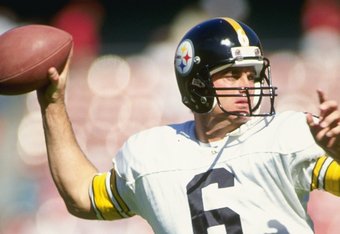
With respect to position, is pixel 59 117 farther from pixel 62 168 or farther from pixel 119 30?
pixel 119 30

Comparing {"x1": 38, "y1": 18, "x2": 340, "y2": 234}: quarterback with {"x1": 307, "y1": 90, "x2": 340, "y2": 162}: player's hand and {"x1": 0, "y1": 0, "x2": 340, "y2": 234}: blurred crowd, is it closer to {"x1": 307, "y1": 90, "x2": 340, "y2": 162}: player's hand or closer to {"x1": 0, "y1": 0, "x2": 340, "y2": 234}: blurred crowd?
{"x1": 307, "y1": 90, "x2": 340, "y2": 162}: player's hand

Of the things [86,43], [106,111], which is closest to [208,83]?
[106,111]

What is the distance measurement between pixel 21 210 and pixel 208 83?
142 inches

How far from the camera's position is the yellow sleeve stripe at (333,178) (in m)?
2.92

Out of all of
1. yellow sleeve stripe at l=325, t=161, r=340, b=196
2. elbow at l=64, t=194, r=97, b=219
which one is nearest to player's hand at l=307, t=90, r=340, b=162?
yellow sleeve stripe at l=325, t=161, r=340, b=196

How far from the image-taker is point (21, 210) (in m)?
6.62

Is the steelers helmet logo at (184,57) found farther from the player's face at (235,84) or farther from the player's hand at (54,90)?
the player's hand at (54,90)

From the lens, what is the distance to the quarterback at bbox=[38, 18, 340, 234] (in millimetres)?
2998

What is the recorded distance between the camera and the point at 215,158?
3.13 meters

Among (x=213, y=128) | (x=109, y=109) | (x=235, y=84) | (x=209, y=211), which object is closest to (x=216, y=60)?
(x=235, y=84)

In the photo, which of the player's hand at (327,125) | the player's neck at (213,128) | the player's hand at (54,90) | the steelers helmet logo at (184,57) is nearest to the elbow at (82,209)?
the player's hand at (54,90)

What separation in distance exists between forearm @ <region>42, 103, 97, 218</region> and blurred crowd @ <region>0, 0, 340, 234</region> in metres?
3.18

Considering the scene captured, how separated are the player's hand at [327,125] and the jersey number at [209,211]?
47 centimetres

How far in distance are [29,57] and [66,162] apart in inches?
16.4
